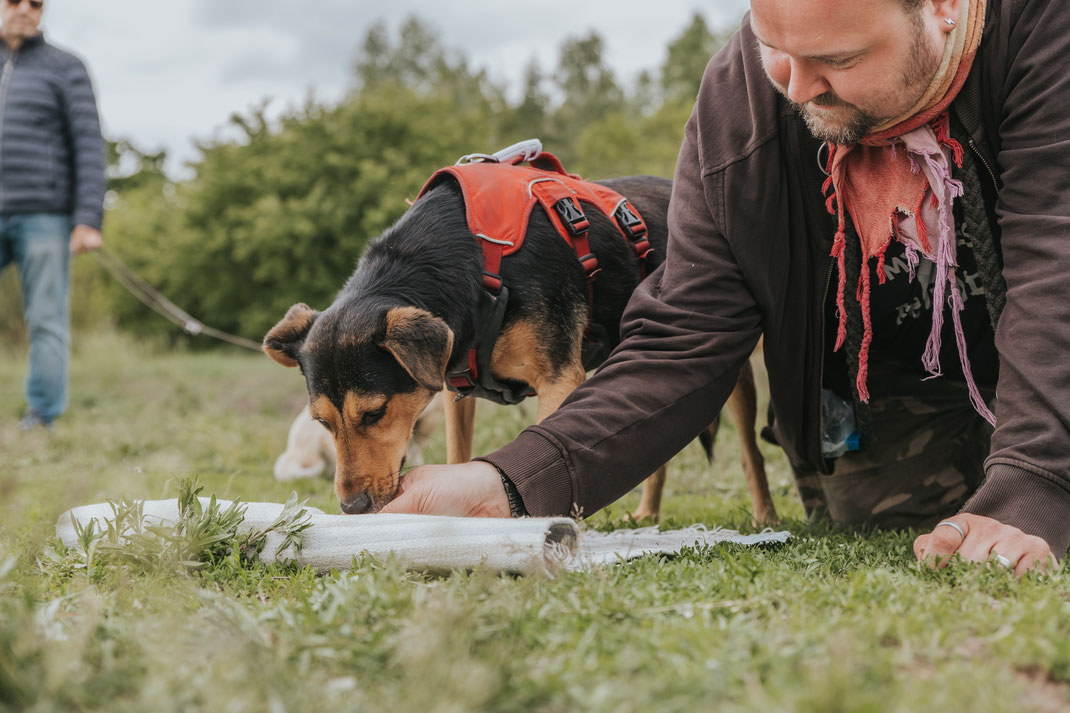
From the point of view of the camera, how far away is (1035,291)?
8.21ft

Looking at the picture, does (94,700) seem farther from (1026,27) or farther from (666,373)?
(1026,27)

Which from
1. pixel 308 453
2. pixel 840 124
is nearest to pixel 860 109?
pixel 840 124

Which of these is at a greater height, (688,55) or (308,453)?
(688,55)

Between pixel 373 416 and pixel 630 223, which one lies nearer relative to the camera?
pixel 373 416

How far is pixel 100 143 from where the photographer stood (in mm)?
7988

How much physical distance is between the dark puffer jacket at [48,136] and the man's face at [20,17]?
5.1 inches

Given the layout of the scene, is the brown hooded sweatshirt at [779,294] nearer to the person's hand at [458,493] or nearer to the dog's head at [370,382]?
the person's hand at [458,493]

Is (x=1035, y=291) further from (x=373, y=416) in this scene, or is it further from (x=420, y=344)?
(x=373, y=416)

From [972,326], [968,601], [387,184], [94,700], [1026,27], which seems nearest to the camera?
[94,700]

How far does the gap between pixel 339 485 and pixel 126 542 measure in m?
1.08

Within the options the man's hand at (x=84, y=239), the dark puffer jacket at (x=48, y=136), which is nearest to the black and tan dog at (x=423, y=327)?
the man's hand at (x=84, y=239)

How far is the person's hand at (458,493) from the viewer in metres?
2.66

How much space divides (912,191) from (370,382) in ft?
6.67

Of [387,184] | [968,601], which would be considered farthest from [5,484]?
[387,184]
